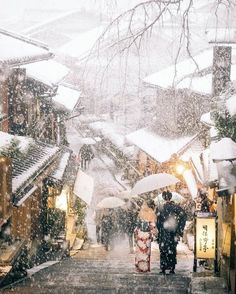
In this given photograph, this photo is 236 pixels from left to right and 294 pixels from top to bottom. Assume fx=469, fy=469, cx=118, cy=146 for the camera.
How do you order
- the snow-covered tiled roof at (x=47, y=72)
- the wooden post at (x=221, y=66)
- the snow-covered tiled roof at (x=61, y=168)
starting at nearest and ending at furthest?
1. the snow-covered tiled roof at (x=61, y=168)
2. the wooden post at (x=221, y=66)
3. the snow-covered tiled roof at (x=47, y=72)

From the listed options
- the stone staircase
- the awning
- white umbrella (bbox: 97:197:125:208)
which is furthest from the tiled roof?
the awning

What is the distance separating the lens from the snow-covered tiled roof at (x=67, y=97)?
25.6m

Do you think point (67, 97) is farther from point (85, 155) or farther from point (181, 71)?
point (85, 155)

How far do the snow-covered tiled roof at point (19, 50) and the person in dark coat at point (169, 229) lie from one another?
6.41 metres

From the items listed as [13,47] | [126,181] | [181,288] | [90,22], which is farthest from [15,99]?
[90,22]

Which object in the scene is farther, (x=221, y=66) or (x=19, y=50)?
(x=221, y=66)

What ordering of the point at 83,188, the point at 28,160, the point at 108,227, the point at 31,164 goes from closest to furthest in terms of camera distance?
the point at 31,164 < the point at 28,160 < the point at 108,227 < the point at 83,188

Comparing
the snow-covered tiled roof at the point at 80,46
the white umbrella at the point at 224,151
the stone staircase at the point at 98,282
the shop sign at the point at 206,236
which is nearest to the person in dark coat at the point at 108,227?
the stone staircase at the point at 98,282

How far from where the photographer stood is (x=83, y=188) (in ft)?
76.7

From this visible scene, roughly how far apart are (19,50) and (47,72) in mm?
7339

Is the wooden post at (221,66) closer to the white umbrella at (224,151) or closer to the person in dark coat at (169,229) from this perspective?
the person in dark coat at (169,229)

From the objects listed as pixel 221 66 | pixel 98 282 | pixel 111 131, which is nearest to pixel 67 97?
pixel 111 131

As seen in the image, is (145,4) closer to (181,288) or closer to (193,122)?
(181,288)

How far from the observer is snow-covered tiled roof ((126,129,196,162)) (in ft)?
81.9
